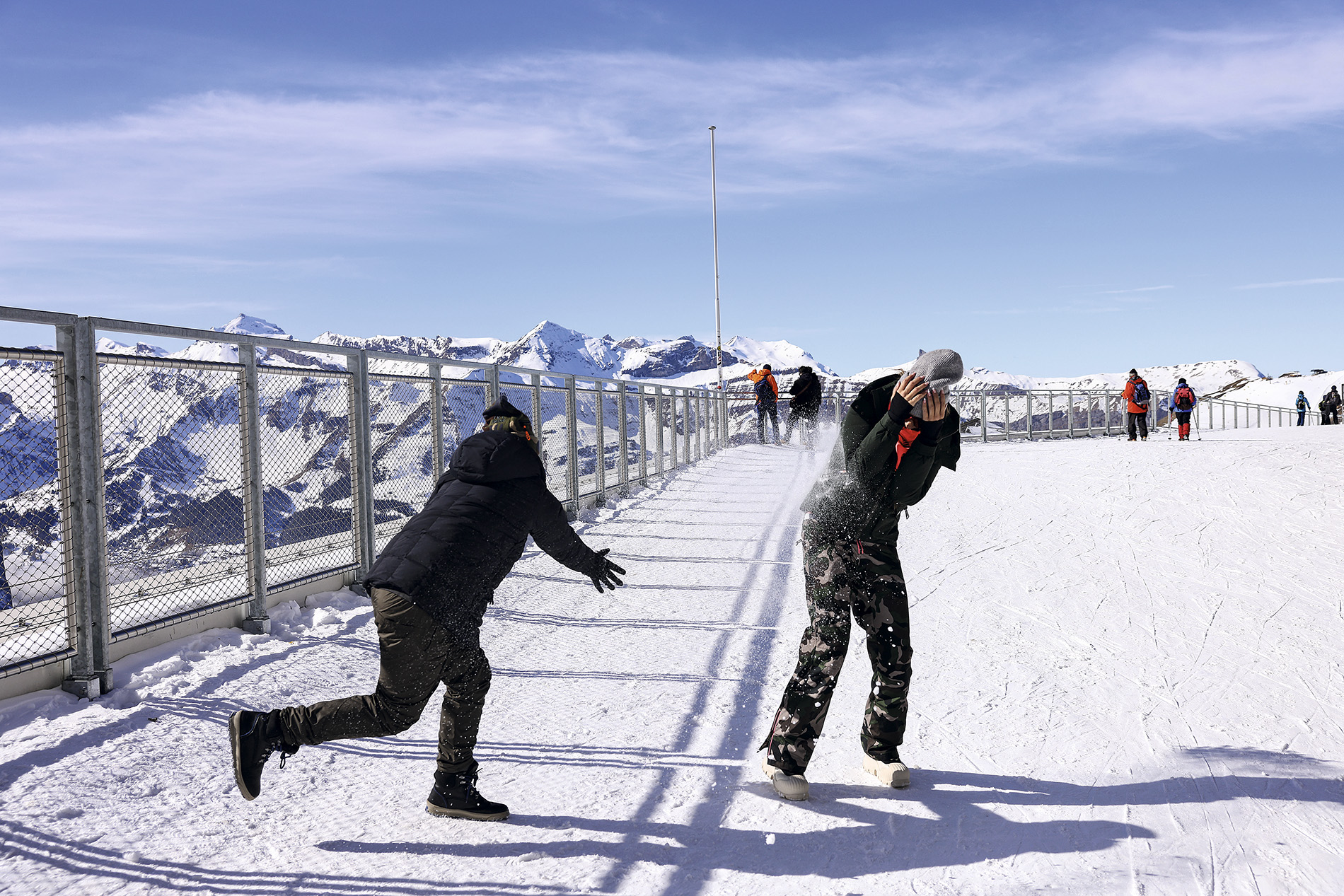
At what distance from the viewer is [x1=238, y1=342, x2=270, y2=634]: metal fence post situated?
559cm

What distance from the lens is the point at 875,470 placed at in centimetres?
325

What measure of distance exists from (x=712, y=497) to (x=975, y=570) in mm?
6136

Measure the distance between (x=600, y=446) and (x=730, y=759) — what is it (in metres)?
8.69

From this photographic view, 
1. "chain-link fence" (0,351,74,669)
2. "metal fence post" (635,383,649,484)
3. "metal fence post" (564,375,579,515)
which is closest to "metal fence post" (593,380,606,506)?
"metal fence post" (564,375,579,515)

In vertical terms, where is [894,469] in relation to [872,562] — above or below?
above

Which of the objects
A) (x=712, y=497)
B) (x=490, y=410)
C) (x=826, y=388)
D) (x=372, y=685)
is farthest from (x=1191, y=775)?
(x=826, y=388)

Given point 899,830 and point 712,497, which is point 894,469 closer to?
point 899,830

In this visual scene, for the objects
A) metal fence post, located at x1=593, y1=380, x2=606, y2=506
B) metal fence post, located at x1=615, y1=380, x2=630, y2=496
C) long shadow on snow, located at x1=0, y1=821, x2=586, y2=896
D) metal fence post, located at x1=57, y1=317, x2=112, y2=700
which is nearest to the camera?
long shadow on snow, located at x1=0, y1=821, x2=586, y2=896

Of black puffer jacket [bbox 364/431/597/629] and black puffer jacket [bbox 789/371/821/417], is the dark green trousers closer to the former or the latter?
black puffer jacket [bbox 364/431/597/629]

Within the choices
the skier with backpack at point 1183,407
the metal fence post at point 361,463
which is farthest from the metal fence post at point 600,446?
the skier with backpack at point 1183,407

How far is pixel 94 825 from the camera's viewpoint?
319 cm

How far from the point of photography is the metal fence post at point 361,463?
6.73 metres

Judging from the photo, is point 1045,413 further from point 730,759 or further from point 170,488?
point 170,488

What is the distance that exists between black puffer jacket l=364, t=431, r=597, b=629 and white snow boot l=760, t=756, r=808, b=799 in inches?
43.1
